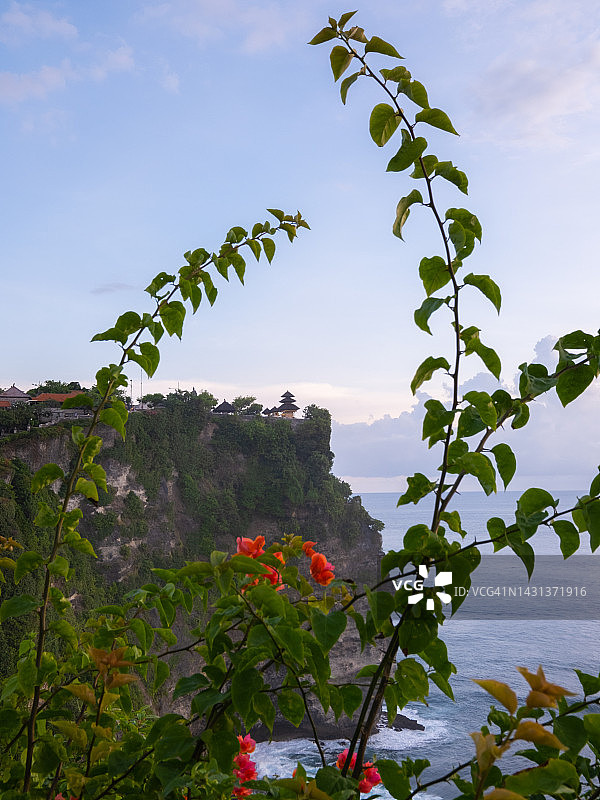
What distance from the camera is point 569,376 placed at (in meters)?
0.62

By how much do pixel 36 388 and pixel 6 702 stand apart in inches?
1030

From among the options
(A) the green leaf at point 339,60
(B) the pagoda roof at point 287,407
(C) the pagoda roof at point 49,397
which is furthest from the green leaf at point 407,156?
(B) the pagoda roof at point 287,407

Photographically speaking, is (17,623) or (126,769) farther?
(17,623)

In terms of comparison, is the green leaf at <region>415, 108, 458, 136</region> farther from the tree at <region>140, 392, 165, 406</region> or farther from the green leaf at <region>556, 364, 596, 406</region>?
the tree at <region>140, 392, 165, 406</region>

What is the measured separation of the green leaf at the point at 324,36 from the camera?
2.02 feet

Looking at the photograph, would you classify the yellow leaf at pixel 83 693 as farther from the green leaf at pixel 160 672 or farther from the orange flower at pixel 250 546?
the orange flower at pixel 250 546

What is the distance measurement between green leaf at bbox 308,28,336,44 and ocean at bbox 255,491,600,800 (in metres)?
15.6

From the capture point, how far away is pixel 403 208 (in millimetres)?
622

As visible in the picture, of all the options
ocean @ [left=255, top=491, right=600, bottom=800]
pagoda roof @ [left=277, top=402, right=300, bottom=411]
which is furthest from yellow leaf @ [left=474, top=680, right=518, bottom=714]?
pagoda roof @ [left=277, top=402, right=300, bottom=411]

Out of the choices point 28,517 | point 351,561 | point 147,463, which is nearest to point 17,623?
point 28,517

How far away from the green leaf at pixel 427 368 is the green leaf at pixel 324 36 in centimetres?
33

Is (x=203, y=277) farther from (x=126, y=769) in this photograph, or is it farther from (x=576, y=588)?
(x=576, y=588)

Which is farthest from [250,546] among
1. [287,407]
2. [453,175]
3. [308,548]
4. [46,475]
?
[287,407]

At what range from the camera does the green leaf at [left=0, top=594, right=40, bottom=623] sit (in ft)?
2.53
